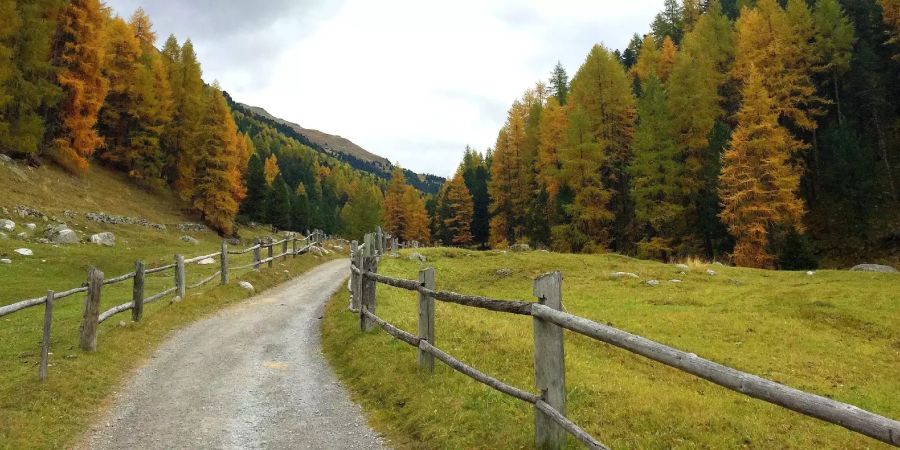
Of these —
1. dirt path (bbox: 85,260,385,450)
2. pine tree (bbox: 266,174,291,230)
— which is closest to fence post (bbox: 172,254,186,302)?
dirt path (bbox: 85,260,385,450)

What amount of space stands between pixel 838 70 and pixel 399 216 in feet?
191

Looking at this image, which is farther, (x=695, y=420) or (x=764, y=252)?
(x=764, y=252)

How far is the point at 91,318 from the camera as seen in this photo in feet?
34.8

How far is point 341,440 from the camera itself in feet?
21.9

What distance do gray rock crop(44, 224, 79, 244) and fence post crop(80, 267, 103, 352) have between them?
73.5ft

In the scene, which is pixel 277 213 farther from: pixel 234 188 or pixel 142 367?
pixel 142 367

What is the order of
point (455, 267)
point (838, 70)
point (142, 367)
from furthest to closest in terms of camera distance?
point (838, 70)
point (455, 267)
point (142, 367)

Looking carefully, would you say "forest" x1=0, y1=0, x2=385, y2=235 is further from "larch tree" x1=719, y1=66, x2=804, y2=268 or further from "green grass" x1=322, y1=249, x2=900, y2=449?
"larch tree" x1=719, y1=66, x2=804, y2=268

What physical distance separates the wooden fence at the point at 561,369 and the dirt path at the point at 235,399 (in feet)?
6.02

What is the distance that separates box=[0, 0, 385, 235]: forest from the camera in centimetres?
3675

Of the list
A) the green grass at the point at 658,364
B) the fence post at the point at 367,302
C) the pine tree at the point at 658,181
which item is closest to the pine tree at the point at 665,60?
the pine tree at the point at 658,181

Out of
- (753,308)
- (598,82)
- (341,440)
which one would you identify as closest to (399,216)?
(598,82)

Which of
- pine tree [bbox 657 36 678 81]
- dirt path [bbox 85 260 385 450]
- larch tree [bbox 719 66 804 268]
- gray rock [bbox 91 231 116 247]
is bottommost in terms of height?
dirt path [bbox 85 260 385 450]

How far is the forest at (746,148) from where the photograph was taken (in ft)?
111
